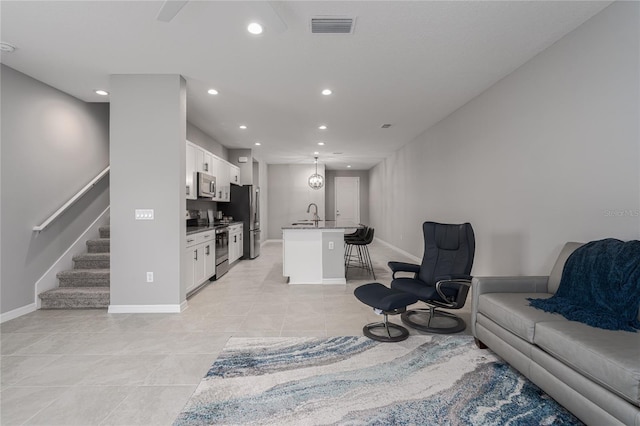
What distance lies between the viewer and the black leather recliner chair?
111 inches

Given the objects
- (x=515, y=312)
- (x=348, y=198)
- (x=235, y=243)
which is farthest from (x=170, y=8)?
(x=348, y=198)

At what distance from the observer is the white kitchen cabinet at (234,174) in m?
6.81

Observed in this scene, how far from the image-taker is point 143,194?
11.5ft

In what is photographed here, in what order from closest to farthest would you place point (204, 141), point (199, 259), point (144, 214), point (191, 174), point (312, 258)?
point (144, 214) < point (199, 259) < point (191, 174) < point (312, 258) < point (204, 141)

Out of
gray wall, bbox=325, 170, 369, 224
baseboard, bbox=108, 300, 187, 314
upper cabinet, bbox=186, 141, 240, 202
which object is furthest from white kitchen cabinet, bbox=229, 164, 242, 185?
gray wall, bbox=325, 170, 369, 224

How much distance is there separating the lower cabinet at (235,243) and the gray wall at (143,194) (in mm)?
2548

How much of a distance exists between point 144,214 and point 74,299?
146 cm

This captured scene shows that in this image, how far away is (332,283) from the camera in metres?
4.82

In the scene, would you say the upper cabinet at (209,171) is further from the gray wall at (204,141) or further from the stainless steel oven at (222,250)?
the stainless steel oven at (222,250)

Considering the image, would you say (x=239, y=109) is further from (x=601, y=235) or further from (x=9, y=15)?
(x=601, y=235)

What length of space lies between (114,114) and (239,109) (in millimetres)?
1767

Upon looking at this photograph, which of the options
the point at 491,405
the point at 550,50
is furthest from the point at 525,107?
the point at 491,405

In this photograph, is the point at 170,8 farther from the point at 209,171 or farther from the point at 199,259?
the point at 209,171

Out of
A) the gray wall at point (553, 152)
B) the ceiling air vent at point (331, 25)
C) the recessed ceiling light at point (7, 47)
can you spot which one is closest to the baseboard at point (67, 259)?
the recessed ceiling light at point (7, 47)
